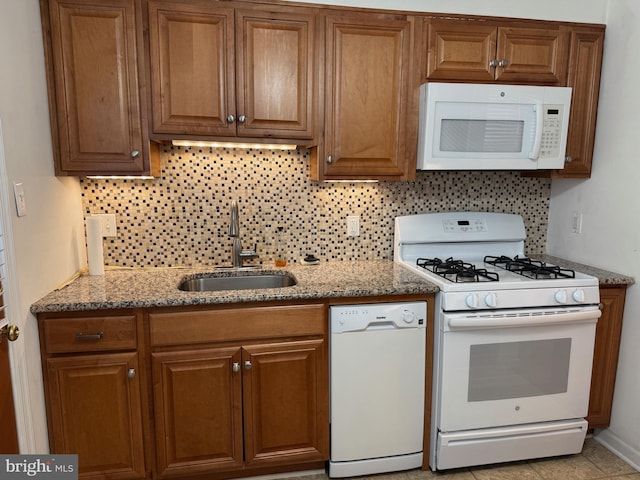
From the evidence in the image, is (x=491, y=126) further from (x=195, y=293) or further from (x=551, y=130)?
(x=195, y=293)

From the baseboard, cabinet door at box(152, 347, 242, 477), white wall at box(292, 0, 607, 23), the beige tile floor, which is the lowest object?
the beige tile floor

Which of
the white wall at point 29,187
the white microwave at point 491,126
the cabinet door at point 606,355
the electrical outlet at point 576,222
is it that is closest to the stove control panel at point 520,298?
the cabinet door at point 606,355

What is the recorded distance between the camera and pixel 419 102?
213 cm

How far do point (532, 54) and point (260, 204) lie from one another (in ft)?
5.30

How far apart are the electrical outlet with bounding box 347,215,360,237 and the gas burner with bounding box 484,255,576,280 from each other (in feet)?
2.51

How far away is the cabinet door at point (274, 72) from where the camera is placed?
1.96m

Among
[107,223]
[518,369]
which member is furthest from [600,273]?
[107,223]

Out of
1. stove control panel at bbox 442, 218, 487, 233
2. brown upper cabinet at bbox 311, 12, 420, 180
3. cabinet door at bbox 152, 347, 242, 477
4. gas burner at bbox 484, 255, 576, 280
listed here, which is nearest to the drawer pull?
cabinet door at bbox 152, 347, 242, 477

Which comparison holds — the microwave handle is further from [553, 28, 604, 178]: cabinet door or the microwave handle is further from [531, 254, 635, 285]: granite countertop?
[531, 254, 635, 285]: granite countertop

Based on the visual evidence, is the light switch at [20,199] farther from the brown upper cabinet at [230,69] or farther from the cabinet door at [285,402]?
the cabinet door at [285,402]

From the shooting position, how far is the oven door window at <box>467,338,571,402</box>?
1.98 m

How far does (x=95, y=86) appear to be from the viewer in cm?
188

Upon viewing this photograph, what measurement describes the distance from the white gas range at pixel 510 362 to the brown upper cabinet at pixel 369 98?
640mm

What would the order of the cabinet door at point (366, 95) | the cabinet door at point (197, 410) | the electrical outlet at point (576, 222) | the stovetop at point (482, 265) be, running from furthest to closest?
the electrical outlet at point (576, 222), the cabinet door at point (366, 95), the stovetop at point (482, 265), the cabinet door at point (197, 410)
